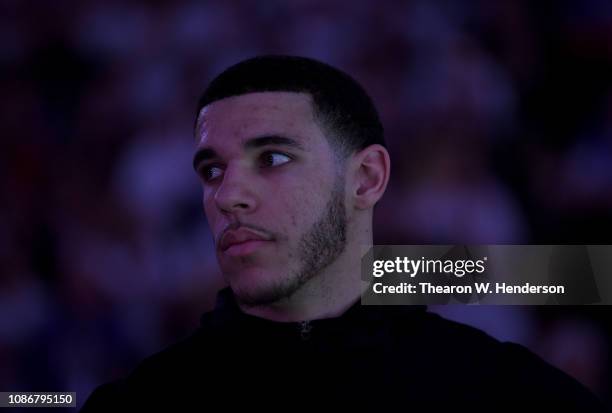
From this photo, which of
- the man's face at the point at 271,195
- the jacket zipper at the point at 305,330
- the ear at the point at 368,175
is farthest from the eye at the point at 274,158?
the jacket zipper at the point at 305,330

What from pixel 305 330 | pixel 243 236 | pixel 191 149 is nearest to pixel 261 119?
pixel 243 236

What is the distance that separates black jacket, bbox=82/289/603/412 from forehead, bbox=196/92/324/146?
231mm

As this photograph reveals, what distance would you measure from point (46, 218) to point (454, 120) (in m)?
0.79

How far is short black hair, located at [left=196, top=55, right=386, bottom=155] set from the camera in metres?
0.93

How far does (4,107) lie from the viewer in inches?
49.5

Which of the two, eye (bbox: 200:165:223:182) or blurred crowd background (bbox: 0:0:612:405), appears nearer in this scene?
eye (bbox: 200:165:223:182)

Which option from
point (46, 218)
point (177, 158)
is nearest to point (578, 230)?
point (177, 158)

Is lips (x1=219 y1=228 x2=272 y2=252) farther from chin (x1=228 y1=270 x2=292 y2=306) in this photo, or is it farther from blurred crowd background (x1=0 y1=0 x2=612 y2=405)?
blurred crowd background (x1=0 y1=0 x2=612 y2=405)

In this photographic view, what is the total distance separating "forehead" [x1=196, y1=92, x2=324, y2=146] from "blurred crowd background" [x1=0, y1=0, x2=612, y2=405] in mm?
313

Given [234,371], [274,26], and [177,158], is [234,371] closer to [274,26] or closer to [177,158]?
[177,158]

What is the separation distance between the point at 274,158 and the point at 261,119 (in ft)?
0.18

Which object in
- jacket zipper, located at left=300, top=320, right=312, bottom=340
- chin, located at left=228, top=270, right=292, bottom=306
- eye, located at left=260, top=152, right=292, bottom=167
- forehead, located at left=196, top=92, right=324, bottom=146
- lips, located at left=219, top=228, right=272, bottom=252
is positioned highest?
forehead, located at left=196, top=92, right=324, bottom=146

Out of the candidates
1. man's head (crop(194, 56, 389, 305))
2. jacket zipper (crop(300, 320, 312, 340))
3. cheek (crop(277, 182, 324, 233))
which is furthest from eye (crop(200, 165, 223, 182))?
jacket zipper (crop(300, 320, 312, 340))

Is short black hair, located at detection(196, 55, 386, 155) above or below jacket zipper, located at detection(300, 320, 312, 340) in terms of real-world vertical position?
above
